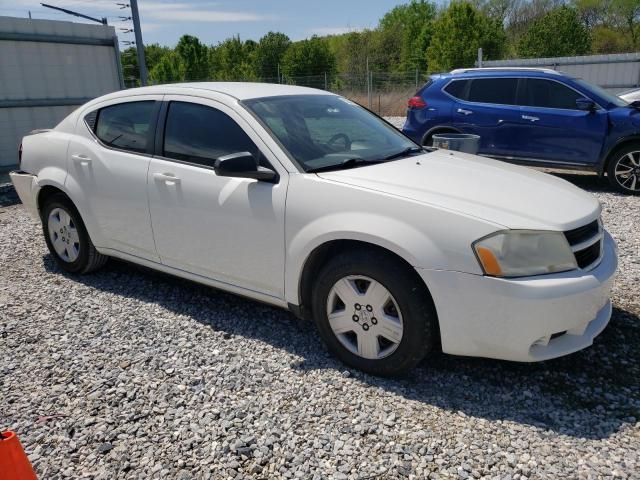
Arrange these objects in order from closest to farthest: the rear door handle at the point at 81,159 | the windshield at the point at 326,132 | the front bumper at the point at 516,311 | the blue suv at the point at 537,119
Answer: the front bumper at the point at 516,311 → the windshield at the point at 326,132 → the rear door handle at the point at 81,159 → the blue suv at the point at 537,119

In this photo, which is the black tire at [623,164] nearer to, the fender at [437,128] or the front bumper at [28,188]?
the fender at [437,128]

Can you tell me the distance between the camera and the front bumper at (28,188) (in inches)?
193

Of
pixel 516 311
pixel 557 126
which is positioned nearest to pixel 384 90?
pixel 557 126

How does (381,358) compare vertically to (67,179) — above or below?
below

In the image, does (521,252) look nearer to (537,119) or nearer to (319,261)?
(319,261)

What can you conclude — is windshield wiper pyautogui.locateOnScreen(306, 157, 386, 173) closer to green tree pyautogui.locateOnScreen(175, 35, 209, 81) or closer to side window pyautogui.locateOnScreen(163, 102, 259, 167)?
side window pyautogui.locateOnScreen(163, 102, 259, 167)

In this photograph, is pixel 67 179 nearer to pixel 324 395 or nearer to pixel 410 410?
pixel 324 395

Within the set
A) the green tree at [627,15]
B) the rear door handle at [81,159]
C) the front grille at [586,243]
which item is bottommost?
the front grille at [586,243]

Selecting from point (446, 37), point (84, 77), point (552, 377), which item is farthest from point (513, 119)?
point (446, 37)

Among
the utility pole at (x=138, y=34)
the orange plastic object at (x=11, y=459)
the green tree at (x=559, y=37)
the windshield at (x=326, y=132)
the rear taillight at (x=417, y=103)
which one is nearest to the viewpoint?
the orange plastic object at (x=11, y=459)

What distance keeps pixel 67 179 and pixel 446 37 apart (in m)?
30.1

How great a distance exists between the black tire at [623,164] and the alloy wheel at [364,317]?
6.17m

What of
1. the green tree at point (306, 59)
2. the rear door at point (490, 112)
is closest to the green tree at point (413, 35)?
the green tree at point (306, 59)

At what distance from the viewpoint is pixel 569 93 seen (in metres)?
8.02
